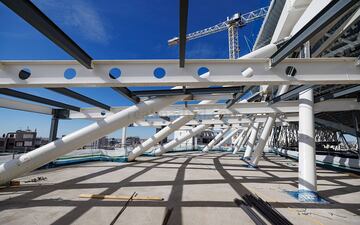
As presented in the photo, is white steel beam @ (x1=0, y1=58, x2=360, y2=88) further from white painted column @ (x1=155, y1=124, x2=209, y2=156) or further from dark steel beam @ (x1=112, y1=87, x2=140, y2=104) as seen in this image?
white painted column @ (x1=155, y1=124, x2=209, y2=156)

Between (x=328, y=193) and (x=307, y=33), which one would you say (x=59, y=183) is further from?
(x=328, y=193)

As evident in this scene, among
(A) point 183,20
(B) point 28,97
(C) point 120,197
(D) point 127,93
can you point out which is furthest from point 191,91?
(B) point 28,97

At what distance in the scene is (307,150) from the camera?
7.21m

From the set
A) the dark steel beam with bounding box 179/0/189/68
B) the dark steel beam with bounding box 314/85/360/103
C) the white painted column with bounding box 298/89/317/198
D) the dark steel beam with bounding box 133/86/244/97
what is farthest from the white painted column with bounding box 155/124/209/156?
the dark steel beam with bounding box 179/0/189/68

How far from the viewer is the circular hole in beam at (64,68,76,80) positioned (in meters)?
5.73

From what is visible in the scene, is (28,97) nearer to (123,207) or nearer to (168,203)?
(123,207)

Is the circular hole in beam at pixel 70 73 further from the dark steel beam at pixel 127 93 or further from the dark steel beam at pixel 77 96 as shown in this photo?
the dark steel beam at pixel 77 96

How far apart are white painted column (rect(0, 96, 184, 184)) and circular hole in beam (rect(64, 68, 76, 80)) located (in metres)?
3.03

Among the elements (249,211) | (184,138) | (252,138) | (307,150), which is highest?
(252,138)

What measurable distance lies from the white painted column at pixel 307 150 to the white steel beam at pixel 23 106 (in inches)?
567

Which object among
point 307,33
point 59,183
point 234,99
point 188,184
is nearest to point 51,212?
point 59,183

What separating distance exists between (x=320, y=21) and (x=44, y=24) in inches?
210

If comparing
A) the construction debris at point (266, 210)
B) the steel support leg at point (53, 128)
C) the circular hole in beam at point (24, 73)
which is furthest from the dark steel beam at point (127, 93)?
the steel support leg at point (53, 128)

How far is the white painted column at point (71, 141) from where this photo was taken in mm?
7430
